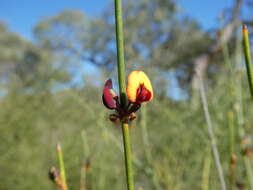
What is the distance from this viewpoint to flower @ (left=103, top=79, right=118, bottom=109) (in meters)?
0.18

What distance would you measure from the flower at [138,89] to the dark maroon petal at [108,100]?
1 cm

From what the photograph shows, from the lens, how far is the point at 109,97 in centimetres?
19

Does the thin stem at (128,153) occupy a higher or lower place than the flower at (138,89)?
lower

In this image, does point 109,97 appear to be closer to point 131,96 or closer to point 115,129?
point 131,96

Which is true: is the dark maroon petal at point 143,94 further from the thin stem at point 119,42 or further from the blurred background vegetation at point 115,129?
the blurred background vegetation at point 115,129

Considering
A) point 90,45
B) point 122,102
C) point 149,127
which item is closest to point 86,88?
point 149,127

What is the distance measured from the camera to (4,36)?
36.2ft

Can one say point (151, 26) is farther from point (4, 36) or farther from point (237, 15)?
Answer: point (237, 15)

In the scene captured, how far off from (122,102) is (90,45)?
32.0 ft

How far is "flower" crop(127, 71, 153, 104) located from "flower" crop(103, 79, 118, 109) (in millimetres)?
14

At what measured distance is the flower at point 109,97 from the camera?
184 mm

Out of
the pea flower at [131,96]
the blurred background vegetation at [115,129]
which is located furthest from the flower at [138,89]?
the blurred background vegetation at [115,129]

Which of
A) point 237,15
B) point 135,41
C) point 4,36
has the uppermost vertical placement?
point 4,36

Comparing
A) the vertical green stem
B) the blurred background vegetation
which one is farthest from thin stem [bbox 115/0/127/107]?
the blurred background vegetation
